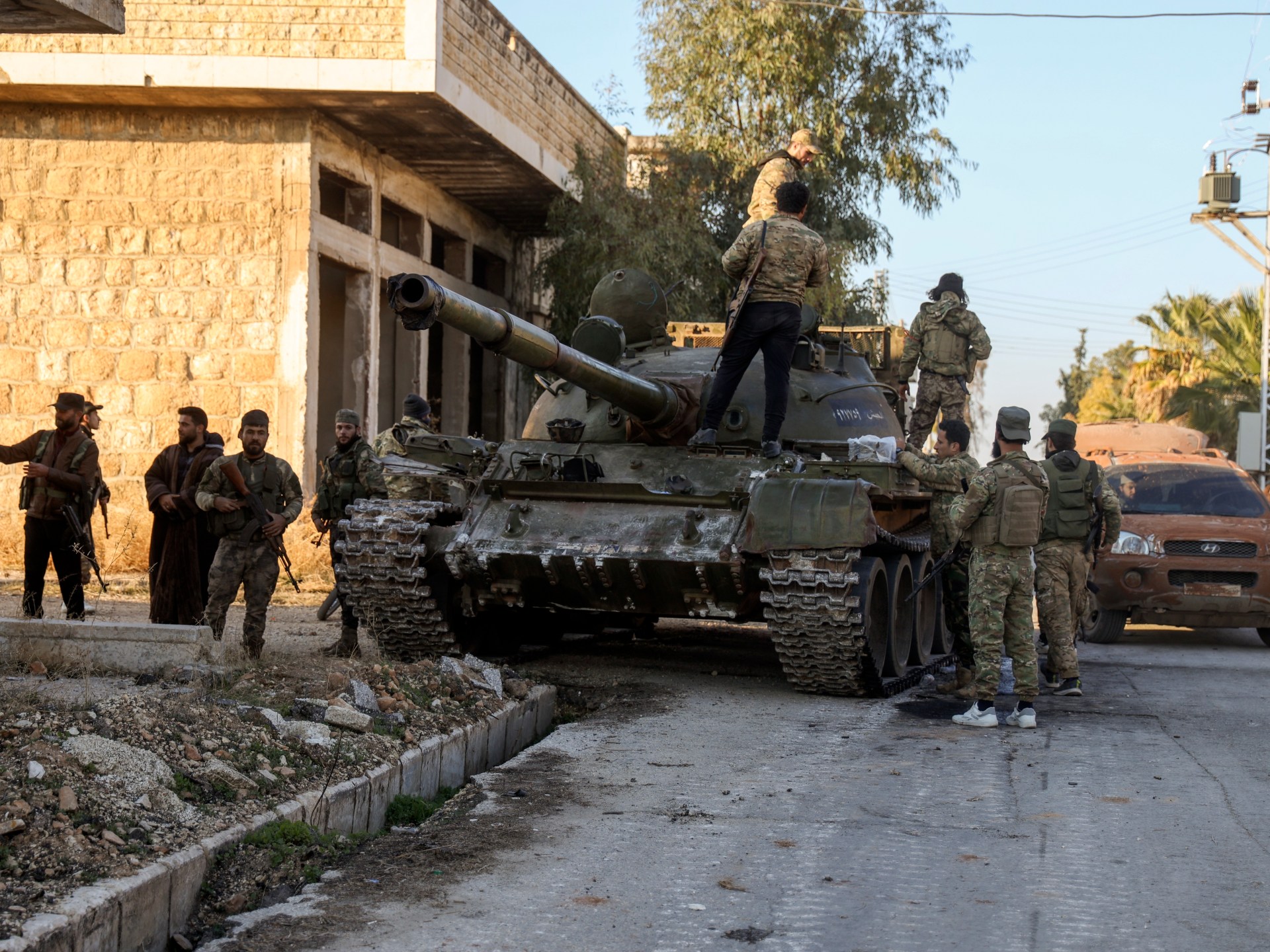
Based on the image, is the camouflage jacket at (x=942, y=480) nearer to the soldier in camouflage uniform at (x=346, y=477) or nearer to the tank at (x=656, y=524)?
→ the tank at (x=656, y=524)

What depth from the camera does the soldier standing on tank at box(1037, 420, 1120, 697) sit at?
8.91m

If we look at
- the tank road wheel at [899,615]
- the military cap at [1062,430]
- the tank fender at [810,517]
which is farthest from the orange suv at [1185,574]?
the tank fender at [810,517]

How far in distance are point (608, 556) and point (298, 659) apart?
1826mm

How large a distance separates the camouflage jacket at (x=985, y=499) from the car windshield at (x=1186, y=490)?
18.9 feet

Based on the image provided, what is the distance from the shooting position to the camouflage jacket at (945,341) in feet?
37.8

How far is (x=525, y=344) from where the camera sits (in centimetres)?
741

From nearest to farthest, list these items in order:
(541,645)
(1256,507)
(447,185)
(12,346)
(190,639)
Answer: (190,639), (541,645), (1256,507), (12,346), (447,185)

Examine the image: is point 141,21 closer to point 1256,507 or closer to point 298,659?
point 298,659

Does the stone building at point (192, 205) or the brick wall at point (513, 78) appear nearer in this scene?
the stone building at point (192, 205)

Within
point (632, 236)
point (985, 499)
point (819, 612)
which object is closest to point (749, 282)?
point (985, 499)

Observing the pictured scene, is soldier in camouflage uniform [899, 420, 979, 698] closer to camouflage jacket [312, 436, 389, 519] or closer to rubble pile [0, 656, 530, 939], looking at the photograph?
rubble pile [0, 656, 530, 939]

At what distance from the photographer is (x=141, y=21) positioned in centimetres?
1388

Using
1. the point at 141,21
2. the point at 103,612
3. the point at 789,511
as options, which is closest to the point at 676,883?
the point at 789,511

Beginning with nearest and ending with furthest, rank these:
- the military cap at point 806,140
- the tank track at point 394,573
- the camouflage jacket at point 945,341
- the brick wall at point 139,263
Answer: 1. the tank track at point 394,573
2. the military cap at point 806,140
3. the camouflage jacket at point 945,341
4. the brick wall at point 139,263
